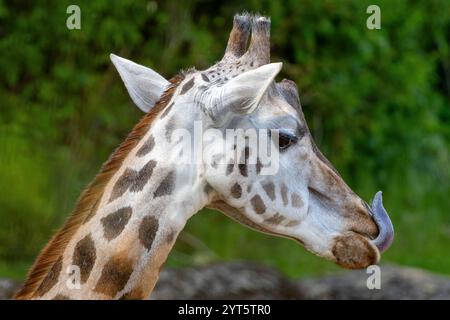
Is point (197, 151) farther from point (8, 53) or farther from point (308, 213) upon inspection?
point (8, 53)

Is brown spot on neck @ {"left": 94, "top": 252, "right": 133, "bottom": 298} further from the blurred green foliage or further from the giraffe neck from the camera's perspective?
the blurred green foliage

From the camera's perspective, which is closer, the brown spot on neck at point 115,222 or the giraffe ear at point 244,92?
the giraffe ear at point 244,92

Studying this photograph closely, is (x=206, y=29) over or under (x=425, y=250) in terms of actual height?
over

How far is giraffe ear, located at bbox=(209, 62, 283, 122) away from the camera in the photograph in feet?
11.8

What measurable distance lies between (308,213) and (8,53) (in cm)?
512

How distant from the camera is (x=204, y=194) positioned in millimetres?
3771

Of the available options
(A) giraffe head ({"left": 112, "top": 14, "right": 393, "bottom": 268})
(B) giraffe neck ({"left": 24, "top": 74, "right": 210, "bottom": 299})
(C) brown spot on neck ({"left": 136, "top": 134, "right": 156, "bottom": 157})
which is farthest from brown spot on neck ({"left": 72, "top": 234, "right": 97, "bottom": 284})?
(A) giraffe head ({"left": 112, "top": 14, "right": 393, "bottom": 268})

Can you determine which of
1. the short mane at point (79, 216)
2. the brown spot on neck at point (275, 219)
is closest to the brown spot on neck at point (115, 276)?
the short mane at point (79, 216)

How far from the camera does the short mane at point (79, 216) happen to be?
3797 mm

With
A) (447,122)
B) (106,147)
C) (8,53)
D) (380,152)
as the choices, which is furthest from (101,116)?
(447,122)

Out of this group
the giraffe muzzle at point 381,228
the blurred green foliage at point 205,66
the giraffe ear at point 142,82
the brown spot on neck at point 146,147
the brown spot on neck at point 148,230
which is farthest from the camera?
the blurred green foliage at point 205,66

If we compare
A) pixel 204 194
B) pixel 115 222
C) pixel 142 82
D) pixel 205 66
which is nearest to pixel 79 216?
pixel 115 222

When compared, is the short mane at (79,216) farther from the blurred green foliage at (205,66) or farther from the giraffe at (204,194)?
the blurred green foliage at (205,66)

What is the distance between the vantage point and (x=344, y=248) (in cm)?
394
